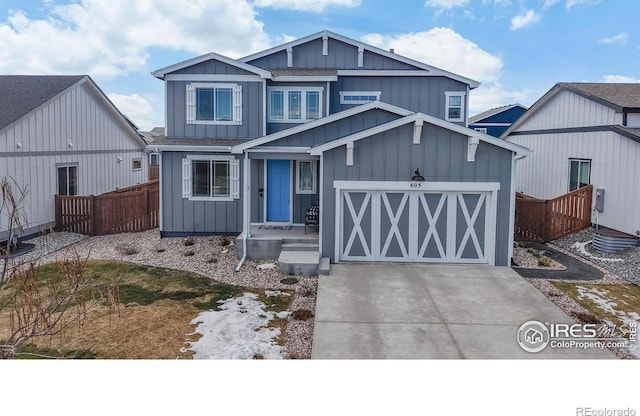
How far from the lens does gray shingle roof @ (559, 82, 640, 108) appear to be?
42.8 ft

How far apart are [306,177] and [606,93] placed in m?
9.46

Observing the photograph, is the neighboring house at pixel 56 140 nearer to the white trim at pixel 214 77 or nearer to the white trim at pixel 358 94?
the white trim at pixel 214 77

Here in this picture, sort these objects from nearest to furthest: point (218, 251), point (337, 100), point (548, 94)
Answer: point (218, 251) → point (337, 100) → point (548, 94)

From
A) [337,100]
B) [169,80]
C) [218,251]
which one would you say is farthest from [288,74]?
[218,251]

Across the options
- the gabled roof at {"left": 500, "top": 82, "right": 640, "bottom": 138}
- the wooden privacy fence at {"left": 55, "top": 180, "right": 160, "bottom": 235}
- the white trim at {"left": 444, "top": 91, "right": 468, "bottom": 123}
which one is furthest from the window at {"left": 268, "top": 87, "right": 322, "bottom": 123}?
the gabled roof at {"left": 500, "top": 82, "right": 640, "bottom": 138}

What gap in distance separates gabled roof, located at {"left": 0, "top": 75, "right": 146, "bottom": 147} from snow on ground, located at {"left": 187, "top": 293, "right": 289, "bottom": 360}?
863cm

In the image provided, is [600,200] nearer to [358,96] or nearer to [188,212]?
[358,96]

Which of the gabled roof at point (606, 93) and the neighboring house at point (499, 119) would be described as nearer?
the gabled roof at point (606, 93)

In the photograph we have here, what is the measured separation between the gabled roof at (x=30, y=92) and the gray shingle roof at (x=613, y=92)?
1614 centimetres

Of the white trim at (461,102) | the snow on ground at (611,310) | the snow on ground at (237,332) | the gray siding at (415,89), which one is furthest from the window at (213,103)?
the snow on ground at (611,310)

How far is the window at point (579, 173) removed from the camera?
14.5m
